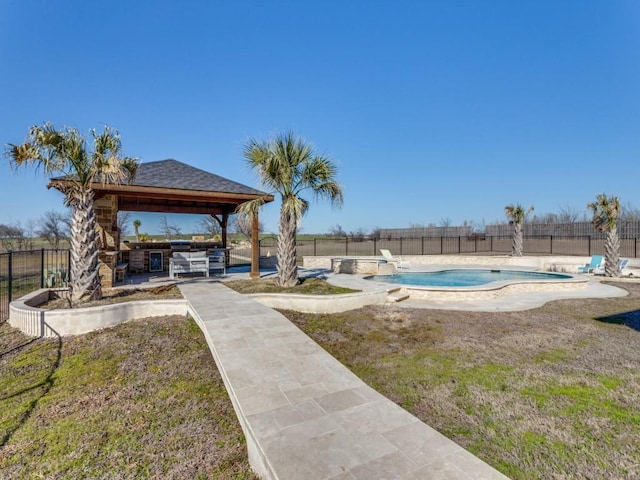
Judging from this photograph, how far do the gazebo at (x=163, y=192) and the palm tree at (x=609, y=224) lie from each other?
13005 mm

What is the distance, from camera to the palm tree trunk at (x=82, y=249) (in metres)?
6.62

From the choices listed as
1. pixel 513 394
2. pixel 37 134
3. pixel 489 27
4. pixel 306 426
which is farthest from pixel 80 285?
pixel 489 27

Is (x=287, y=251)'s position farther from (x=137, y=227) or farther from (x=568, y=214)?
(x=568, y=214)

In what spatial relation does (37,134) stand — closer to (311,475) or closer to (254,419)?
(254,419)

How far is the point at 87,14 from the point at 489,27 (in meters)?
12.4

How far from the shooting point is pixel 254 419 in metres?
2.61

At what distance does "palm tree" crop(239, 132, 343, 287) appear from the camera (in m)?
8.22

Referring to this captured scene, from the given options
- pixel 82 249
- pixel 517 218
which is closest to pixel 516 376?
pixel 82 249

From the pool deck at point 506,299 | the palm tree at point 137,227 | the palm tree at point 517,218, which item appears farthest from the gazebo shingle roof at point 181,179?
the palm tree at point 517,218

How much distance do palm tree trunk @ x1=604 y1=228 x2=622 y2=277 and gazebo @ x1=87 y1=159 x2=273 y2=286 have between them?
12997 mm

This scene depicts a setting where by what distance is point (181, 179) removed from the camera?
9.80 metres

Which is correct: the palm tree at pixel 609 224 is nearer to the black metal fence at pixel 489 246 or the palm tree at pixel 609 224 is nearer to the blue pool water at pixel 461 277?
the blue pool water at pixel 461 277

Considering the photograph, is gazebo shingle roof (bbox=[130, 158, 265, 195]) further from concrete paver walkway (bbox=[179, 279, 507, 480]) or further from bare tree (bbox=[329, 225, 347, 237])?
bare tree (bbox=[329, 225, 347, 237])

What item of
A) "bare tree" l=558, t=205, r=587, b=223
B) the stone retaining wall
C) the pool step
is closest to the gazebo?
the stone retaining wall
